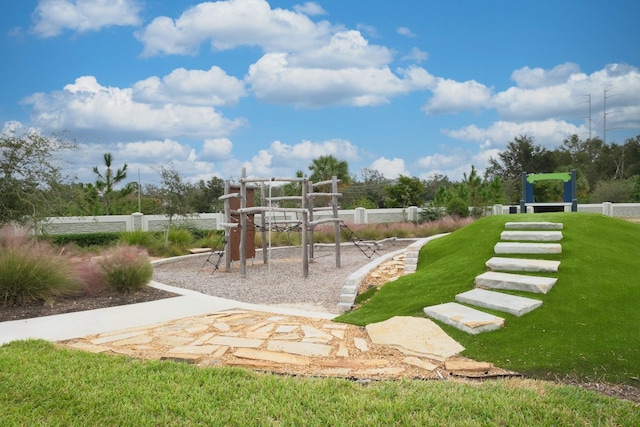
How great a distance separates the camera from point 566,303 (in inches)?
231

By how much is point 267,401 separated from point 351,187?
35.3 m

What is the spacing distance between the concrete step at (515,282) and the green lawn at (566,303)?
0.12 meters

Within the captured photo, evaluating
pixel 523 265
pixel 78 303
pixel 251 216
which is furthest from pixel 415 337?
pixel 251 216

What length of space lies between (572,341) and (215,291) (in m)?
6.11

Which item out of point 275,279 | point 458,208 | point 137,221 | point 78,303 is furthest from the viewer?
point 458,208

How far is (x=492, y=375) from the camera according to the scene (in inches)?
178

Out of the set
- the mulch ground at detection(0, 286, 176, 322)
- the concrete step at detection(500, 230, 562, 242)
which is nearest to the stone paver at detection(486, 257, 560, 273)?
the concrete step at detection(500, 230, 562, 242)

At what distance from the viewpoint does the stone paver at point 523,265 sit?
6.88 metres

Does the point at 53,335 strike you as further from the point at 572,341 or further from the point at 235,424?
the point at 572,341

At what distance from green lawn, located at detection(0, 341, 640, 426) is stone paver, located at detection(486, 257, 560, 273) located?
2.94 meters

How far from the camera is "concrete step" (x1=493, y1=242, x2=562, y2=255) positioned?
7547 millimetres

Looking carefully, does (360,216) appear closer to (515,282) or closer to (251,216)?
(251,216)

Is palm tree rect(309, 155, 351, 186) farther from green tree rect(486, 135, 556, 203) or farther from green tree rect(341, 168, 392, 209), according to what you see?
green tree rect(486, 135, 556, 203)

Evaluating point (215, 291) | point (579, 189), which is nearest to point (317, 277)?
point (215, 291)
